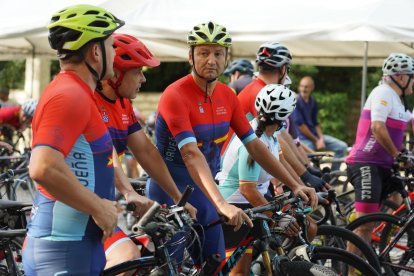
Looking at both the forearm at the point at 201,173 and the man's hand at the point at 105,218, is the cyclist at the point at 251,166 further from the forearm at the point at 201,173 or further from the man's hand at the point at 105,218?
the man's hand at the point at 105,218

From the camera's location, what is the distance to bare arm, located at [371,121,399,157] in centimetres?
753

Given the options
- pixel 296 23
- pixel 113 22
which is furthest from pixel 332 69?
pixel 113 22

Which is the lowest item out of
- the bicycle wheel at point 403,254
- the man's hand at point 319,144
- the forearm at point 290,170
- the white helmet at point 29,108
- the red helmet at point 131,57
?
the man's hand at point 319,144

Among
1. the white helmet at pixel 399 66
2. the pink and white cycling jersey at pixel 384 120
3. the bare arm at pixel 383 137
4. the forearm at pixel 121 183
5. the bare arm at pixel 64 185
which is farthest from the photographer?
the white helmet at pixel 399 66

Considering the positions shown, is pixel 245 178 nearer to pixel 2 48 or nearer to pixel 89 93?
pixel 89 93

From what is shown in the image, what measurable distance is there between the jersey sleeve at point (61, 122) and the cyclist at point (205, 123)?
170 cm

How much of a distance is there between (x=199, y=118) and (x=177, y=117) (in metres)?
0.23

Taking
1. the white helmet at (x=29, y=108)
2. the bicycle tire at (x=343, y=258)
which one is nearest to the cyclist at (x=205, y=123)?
the bicycle tire at (x=343, y=258)

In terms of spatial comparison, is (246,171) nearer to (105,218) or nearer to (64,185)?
(105,218)

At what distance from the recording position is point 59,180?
3.20 meters

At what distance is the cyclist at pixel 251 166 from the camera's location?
561 cm

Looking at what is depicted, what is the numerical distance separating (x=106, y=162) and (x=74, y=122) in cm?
31

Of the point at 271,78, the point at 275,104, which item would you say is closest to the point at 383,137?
the point at 271,78

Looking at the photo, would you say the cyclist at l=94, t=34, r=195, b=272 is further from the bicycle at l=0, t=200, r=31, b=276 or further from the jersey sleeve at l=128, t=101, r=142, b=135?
the bicycle at l=0, t=200, r=31, b=276
